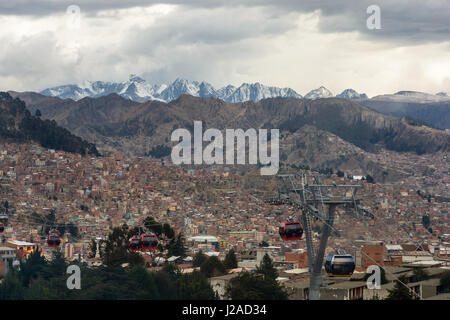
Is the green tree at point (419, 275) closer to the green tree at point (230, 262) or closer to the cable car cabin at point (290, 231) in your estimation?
the green tree at point (230, 262)

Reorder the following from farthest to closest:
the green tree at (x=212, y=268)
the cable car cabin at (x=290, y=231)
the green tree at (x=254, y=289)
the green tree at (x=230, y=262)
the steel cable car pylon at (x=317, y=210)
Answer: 1. the green tree at (x=230, y=262)
2. the green tree at (x=212, y=268)
3. the green tree at (x=254, y=289)
4. the cable car cabin at (x=290, y=231)
5. the steel cable car pylon at (x=317, y=210)

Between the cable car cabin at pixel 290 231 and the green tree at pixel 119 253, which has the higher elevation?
the cable car cabin at pixel 290 231

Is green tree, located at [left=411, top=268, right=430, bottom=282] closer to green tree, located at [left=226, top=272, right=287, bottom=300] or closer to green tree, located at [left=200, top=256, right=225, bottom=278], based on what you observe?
green tree, located at [left=226, top=272, right=287, bottom=300]

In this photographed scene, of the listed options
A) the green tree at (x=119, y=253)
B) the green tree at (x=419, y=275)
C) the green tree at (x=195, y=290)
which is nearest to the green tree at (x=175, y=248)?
the green tree at (x=119, y=253)

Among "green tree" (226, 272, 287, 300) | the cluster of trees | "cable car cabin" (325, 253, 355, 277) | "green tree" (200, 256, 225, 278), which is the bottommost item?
"green tree" (200, 256, 225, 278)

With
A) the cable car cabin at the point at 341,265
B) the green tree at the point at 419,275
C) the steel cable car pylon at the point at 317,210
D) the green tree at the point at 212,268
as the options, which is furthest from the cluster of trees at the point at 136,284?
the cable car cabin at the point at 341,265

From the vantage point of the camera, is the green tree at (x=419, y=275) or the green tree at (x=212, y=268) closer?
the green tree at (x=419, y=275)

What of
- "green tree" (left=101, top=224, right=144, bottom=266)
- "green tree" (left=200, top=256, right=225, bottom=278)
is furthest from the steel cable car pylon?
"green tree" (left=101, top=224, right=144, bottom=266)

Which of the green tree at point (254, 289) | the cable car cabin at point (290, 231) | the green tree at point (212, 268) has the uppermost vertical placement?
the cable car cabin at point (290, 231)

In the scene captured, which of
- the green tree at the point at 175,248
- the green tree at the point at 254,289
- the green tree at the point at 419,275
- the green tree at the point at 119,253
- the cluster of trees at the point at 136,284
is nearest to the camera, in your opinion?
the green tree at the point at 254,289
